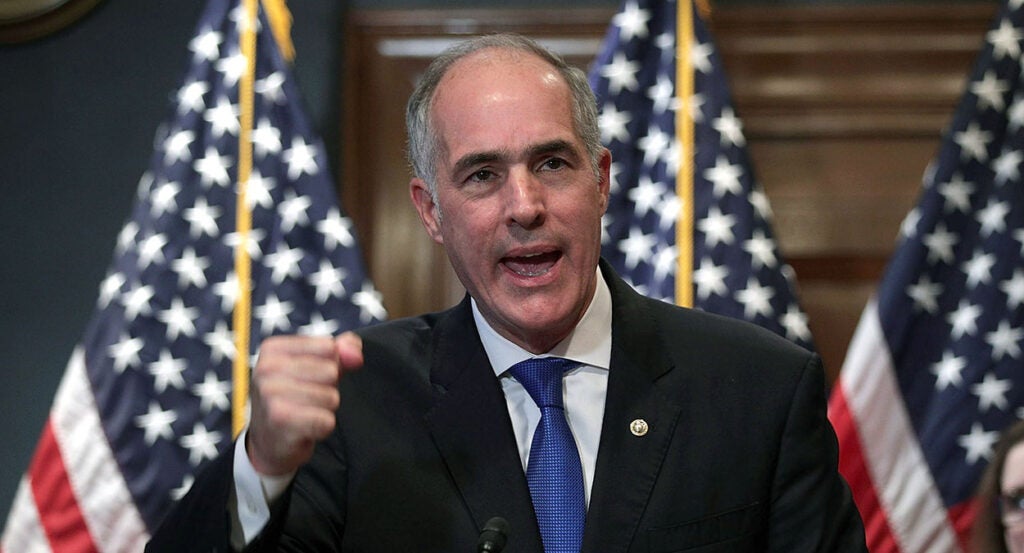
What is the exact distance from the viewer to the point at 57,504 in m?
3.02

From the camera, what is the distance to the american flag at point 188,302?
3.03 metres

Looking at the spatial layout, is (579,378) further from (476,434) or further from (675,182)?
(675,182)

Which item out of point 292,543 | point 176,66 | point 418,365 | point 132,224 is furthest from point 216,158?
point 292,543

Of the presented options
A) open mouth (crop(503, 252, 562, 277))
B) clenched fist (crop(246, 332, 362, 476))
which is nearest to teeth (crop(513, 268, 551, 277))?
open mouth (crop(503, 252, 562, 277))

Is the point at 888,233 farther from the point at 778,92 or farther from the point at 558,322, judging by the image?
the point at 558,322

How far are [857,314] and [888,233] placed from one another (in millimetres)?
242

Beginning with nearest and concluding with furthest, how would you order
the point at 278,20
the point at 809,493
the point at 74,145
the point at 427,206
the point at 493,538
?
the point at 493,538, the point at 809,493, the point at 427,206, the point at 278,20, the point at 74,145

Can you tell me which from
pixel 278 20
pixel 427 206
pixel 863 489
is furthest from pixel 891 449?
pixel 278 20

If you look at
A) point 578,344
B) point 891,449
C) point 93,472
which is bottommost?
point 93,472

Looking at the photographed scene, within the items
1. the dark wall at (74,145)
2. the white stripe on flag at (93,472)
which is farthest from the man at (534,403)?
the dark wall at (74,145)

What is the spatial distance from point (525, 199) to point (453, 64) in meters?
0.27

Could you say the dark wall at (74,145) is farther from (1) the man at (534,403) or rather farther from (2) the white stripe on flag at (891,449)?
(1) the man at (534,403)

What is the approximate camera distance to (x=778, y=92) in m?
3.48

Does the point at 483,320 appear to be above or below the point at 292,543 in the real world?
above
